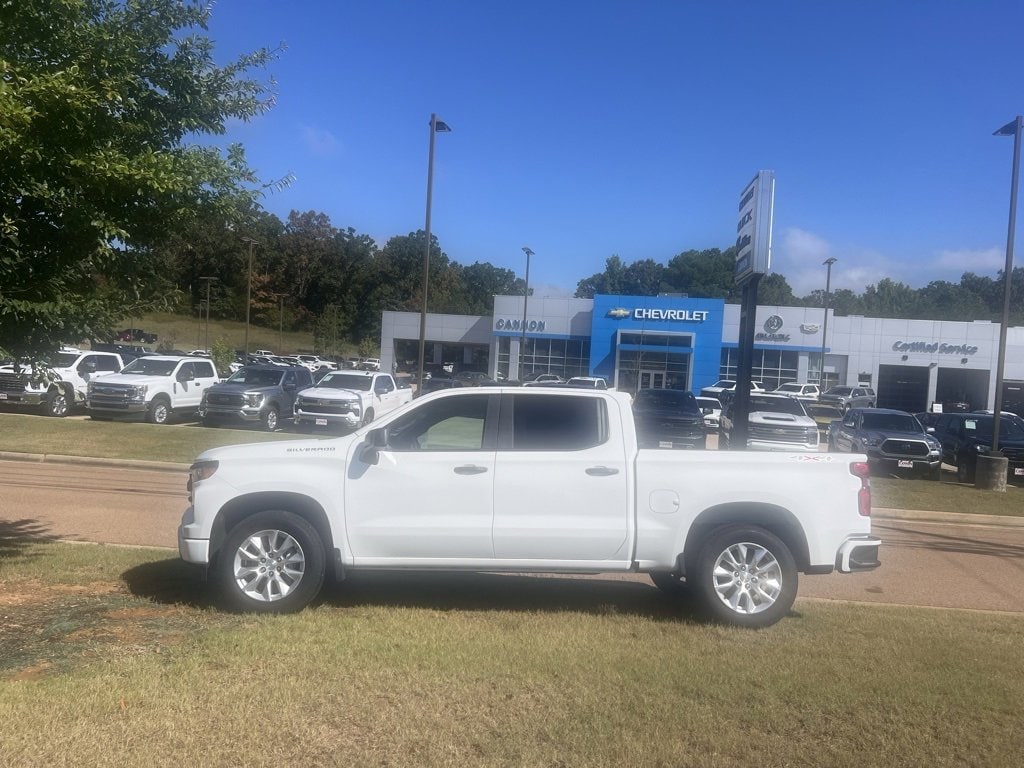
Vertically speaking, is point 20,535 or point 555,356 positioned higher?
point 555,356

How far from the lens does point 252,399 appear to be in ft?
77.3

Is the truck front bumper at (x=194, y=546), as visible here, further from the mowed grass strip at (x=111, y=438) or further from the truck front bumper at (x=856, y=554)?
the mowed grass strip at (x=111, y=438)

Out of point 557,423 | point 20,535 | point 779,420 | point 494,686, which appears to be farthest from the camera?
point 779,420

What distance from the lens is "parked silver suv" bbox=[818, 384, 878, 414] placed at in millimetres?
48125

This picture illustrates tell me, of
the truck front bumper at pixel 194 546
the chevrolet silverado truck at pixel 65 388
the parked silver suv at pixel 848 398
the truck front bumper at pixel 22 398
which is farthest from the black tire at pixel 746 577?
the parked silver suv at pixel 848 398

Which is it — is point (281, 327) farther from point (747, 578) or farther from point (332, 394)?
point (747, 578)

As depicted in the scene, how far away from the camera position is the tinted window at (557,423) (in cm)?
687

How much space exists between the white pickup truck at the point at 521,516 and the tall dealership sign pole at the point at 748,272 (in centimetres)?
502

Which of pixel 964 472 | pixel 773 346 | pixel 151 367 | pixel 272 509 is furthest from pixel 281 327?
pixel 272 509

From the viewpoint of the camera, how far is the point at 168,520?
1090cm

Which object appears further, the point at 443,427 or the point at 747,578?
the point at 443,427

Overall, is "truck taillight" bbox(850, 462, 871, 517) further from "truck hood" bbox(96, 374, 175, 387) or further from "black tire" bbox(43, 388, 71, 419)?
"black tire" bbox(43, 388, 71, 419)

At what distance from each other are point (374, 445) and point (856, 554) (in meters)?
3.81

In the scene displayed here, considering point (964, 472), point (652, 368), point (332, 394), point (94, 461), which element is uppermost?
point (652, 368)
